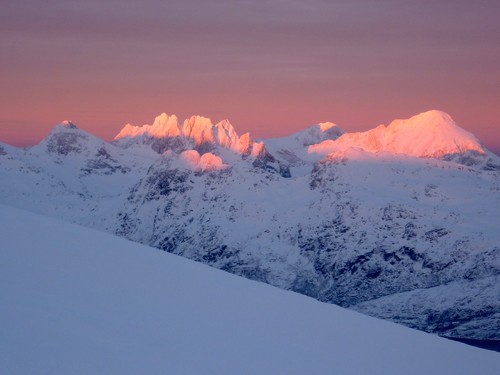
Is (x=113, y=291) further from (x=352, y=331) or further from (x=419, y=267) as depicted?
(x=419, y=267)

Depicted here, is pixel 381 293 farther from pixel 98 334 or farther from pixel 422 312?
pixel 98 334

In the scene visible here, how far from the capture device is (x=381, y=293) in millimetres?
185750

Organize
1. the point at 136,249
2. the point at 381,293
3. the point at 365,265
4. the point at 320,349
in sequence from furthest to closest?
1. the point at 365,265
2. the point at 381,293
3. the point at 136,249
4. the point at 320,349

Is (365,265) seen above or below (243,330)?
above

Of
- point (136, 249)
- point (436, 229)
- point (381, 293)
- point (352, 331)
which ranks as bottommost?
point (352, 331)

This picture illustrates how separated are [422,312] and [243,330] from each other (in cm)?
16511

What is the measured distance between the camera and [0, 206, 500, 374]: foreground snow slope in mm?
6973

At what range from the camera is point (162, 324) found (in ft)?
27.0

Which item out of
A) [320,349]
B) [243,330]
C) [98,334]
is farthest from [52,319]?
[320,349]

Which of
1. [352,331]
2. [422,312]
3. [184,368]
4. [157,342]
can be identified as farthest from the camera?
[422,312]

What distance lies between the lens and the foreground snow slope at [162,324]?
697cm

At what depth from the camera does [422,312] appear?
16438cm

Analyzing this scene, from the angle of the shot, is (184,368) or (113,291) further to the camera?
(113,291)

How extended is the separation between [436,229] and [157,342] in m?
197
